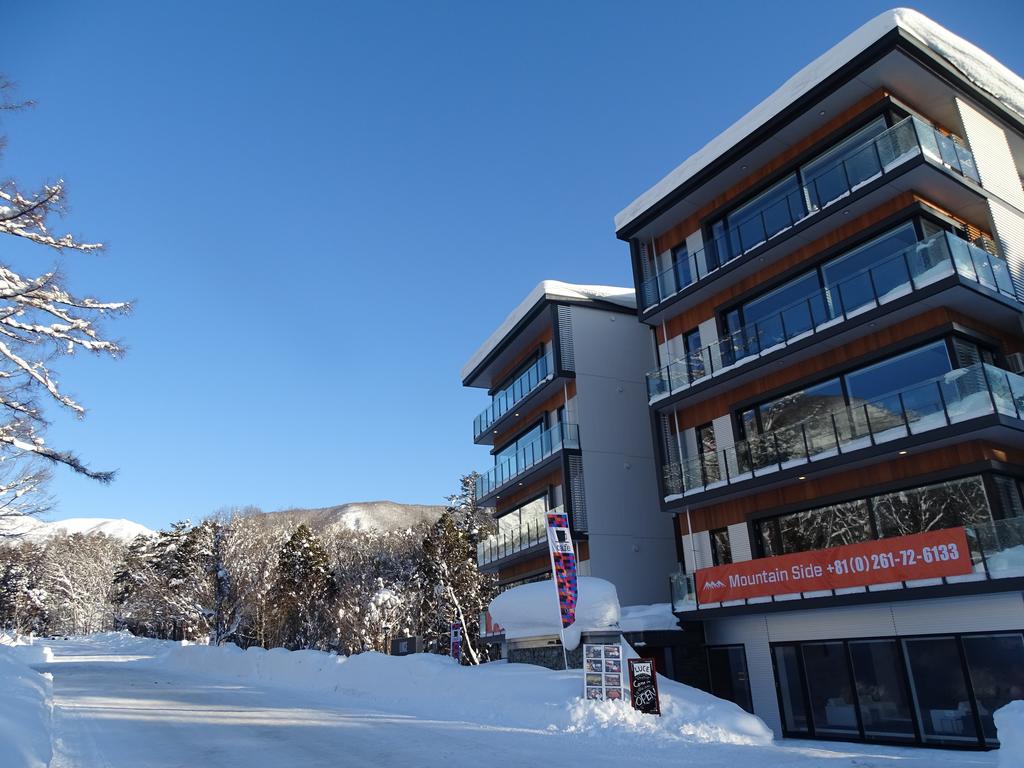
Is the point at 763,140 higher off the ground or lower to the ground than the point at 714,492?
higher

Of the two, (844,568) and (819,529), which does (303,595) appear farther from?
(844,568)

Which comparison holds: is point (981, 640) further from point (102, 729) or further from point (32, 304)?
point (32, 304)

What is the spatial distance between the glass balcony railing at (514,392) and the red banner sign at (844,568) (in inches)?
465

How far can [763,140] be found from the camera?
22469 millimetres

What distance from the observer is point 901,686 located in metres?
17.5

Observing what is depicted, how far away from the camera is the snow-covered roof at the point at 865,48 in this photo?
18.9 meters

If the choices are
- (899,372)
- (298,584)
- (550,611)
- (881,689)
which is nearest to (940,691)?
(881,689)

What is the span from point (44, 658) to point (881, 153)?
5057cm

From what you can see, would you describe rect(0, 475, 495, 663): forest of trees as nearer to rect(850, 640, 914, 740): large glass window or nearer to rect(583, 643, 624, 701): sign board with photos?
rect(850, 640, 914, 740): large glass window

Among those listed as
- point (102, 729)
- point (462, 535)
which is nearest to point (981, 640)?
point (102, 729)

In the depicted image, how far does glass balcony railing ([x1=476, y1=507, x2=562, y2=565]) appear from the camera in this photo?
30812mm

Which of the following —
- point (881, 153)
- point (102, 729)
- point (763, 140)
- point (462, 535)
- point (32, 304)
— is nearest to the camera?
point (32, 304)

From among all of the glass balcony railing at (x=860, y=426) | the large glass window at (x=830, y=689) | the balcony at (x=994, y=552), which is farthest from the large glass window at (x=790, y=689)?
the glass balcony railing at (x=860, y=426)

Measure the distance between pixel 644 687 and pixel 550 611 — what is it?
6.74 m
